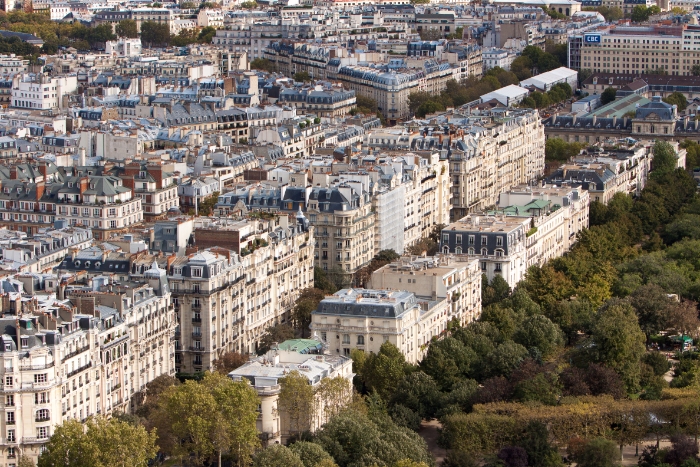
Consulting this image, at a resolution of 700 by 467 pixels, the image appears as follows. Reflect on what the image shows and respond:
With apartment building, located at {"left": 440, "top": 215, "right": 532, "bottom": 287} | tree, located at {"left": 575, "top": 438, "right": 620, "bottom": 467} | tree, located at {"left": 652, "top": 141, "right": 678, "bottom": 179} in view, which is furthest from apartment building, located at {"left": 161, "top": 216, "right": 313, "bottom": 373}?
tree, located at {"left": 652, "top": 141, "right": 678, "bottom": 179}

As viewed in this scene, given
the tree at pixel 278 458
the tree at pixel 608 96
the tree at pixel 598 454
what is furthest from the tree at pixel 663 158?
the tree at pixel 278 458

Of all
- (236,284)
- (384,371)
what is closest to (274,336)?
(236,284)

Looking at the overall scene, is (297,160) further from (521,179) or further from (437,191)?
(521,179)

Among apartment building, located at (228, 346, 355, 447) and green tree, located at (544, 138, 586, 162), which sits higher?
green tree, located at (544, 138, 586, 162)

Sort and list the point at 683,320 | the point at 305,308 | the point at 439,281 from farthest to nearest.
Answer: the point at 683,320, the point at 305,308, the point at 439,281

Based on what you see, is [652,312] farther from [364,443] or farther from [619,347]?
[364,443]

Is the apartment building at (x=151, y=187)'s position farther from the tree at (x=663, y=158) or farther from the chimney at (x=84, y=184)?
the tree at (x=663, y=158)

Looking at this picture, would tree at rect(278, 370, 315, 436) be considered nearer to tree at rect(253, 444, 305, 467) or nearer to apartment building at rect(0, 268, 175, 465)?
tree at rect(253, 444, 305, 467)

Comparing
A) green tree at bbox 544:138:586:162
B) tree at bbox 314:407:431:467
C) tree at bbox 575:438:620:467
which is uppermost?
green tree at bbox 544:138:586:162
